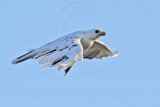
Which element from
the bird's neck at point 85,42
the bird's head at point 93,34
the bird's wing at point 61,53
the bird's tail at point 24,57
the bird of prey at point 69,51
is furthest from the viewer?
the bird's head at point 93,34

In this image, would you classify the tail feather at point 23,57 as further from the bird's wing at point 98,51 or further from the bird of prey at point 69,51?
the bird's wing at point 98,51

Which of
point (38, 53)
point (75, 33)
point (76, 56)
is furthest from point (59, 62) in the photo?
point (75, 33)

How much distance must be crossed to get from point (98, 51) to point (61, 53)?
259 inches

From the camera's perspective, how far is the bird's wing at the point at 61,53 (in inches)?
799

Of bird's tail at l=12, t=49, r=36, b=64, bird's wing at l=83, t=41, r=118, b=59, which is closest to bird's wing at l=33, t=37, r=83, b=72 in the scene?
bird's tail at l=12, t=49, r=36, b=64

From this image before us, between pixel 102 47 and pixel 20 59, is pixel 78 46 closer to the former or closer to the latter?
pixel 20 59

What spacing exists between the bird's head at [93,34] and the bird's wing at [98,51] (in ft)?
6.51

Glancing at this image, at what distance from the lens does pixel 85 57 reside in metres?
27.6

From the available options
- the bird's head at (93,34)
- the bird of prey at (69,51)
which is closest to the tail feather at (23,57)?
the bird of prey at (69,51)

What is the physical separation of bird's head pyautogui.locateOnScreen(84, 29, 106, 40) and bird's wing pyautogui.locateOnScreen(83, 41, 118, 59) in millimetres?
1984

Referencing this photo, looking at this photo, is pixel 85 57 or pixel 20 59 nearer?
pixel 20 59

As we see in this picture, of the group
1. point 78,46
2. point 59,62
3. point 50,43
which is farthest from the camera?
point 50,43

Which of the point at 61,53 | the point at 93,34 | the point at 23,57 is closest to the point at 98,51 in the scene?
the point at 93,34

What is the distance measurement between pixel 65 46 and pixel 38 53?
1468 mm
